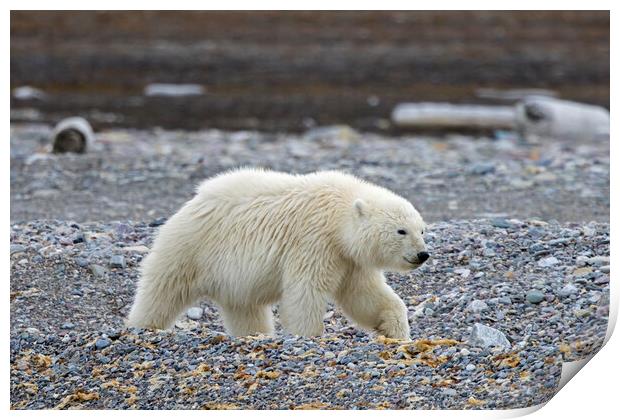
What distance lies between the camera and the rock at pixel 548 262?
5605 millimetres

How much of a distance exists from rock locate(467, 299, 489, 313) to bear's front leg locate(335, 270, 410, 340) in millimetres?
331

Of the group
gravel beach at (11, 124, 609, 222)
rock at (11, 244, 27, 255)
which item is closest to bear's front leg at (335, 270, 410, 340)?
rock at (11, 244, 27, 255)

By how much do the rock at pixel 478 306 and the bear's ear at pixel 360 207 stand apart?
683mm

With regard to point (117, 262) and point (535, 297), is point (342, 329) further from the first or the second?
point (117, 262)

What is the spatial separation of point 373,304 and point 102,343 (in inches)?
48.0

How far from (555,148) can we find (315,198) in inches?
258

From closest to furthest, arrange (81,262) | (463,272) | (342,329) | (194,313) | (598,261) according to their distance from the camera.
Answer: (598,261) < (342,329) < (463,272) < (194,313) < (81,262)

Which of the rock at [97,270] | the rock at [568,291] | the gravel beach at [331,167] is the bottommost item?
the gravel beach at [331,167]

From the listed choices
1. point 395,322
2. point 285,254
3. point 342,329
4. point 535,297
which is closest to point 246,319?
point 285,254

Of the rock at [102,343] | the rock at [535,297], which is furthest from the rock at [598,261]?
the rock at [102,343]

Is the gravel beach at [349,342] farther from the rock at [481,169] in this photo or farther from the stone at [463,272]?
the rock at [481,169]

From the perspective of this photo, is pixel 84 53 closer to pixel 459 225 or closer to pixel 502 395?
pixel 459 225

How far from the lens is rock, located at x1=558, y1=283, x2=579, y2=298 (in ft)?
17.0

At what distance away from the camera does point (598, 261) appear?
544 centimetres
